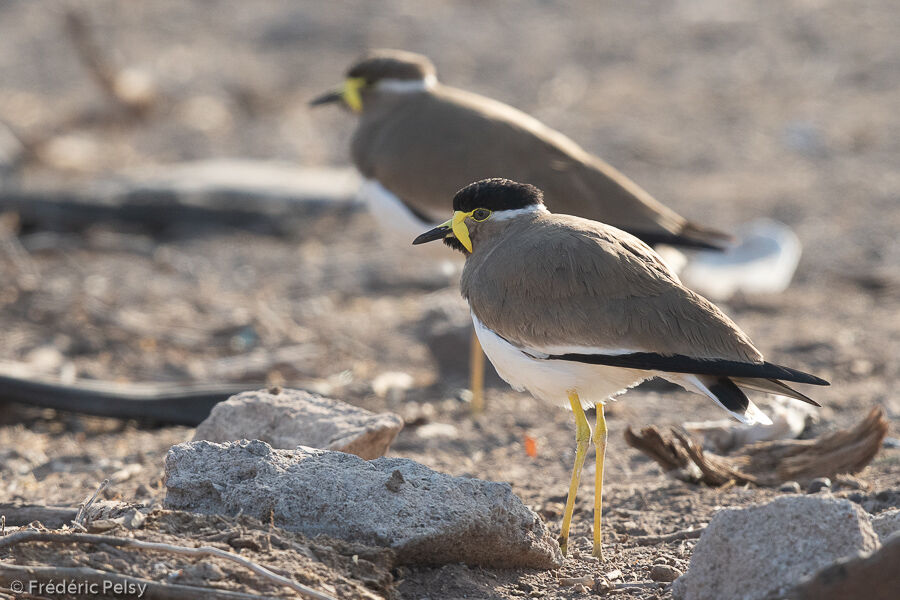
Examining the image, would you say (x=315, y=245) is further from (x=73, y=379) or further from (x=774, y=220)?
(x=774, y=220)

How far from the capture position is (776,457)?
4.90m

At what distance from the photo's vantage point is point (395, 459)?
3.76 meters

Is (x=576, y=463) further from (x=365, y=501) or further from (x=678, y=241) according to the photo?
(x=678, y=241)

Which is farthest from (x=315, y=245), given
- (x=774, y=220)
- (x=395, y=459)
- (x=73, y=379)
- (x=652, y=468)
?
(x=395, y=459)

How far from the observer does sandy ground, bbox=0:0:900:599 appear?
5.38 meters

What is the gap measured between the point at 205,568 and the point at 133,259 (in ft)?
20.1

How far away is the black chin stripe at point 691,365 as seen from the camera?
3604 mm

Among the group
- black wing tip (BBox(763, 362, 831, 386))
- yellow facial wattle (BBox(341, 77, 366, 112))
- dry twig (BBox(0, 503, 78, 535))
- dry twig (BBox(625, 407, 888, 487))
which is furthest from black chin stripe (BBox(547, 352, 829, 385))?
yellow facial wattle (BBox(341, 77, 366, 112))

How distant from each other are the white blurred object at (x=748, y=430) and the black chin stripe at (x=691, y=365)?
158 centimetres

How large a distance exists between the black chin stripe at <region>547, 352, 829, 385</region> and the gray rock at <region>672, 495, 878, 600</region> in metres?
0.52

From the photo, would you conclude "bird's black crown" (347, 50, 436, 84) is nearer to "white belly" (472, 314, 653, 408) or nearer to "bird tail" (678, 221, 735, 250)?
"bird tail" (678, 221, 735, 250)

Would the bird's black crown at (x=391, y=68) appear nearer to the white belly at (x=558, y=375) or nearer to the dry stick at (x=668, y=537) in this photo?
the white belly at (x=558, y=375)

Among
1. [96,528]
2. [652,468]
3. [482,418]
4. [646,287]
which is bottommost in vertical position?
[482,418]

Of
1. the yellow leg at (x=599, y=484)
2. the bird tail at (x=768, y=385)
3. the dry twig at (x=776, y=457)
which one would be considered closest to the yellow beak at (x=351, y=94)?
the dry twig at (x=776, y=457)
